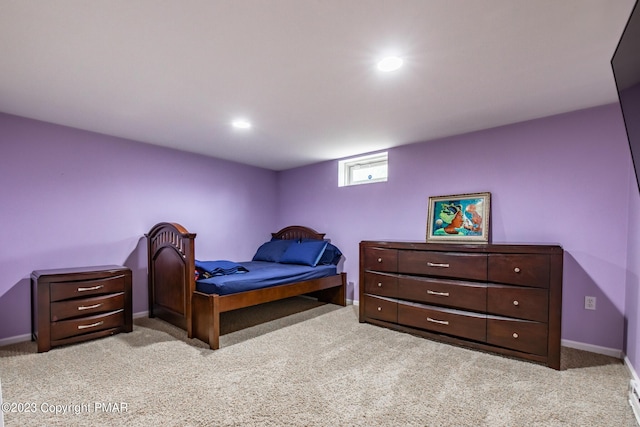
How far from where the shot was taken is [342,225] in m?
4.28

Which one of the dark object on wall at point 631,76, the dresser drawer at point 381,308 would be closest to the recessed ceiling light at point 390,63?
the dark object on wall at point 631,76

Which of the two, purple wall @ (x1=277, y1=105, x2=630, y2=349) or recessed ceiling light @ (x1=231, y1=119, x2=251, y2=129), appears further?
recessed ceiling light @ (x1=231, y1=119, x2=251, y2=129)

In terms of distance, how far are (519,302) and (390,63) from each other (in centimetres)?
208

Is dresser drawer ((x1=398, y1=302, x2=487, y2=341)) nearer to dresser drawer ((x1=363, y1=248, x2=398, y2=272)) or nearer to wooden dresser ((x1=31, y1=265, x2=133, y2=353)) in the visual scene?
dresser drawer ((x1=363, y1=248, x2=398, y2=272))

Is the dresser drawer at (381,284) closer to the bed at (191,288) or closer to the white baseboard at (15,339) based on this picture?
the bed at (191,288)

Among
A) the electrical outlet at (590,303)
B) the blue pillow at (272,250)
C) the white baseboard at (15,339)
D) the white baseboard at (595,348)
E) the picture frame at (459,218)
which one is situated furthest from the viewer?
the blue pillow at (272,250)

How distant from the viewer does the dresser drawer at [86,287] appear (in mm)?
2580

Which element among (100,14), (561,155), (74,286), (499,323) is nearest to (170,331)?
(74,286)

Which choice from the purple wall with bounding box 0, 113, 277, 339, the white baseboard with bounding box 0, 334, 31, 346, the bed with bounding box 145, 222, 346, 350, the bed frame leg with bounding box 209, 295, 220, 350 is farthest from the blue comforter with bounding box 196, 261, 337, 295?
the white baseboard with bounding box 0, 334, 31, 346

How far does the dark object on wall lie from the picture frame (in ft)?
5.78

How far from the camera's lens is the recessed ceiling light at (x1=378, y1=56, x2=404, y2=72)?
186cm

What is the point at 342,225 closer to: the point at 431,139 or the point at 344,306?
the point at 344,306

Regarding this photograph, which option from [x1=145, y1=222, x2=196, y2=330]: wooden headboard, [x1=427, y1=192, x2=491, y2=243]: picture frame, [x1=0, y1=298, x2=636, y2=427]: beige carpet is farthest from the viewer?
[x1=427, y1=192, x2=491, y2=243]: picture frame

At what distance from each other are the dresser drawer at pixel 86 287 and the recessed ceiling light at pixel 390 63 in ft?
9.94
